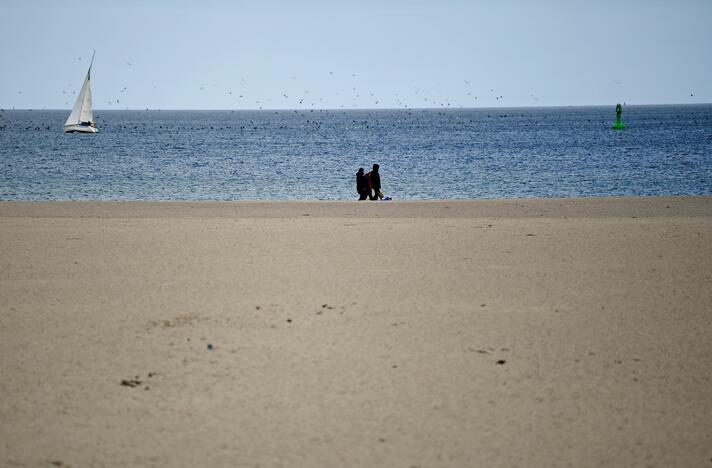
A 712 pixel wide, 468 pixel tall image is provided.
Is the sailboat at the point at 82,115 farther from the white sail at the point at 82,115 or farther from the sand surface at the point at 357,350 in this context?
the sand surface at the point at 357,350

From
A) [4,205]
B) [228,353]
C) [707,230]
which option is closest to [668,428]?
[228,353]

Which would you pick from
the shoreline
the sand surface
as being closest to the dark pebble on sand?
the sand surface

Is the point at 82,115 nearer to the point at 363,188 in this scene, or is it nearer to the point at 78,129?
the point at 78,129

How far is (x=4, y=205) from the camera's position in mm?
21250

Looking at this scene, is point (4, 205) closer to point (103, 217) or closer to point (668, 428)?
point (103, 217)

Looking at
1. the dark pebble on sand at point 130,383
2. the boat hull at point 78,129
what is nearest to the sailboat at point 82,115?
the boat hull at point 78,129

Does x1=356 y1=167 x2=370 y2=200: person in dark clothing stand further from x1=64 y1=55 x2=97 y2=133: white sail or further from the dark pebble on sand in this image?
x1=64 y1=55 x2=97 y2=133: white sail

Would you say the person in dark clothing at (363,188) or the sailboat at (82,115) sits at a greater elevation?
the sailboat at (82,115)

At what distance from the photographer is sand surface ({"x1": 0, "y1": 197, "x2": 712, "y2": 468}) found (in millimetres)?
5664

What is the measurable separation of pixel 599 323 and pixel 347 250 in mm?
5502

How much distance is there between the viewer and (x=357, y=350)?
7754 mm

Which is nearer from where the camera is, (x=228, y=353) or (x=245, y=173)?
(x=228, y=353)

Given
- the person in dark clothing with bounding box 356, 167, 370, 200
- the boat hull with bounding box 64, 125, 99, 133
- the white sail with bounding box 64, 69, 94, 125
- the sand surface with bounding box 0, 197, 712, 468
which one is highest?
the white sail with bounding box 64, 69, 94, 125

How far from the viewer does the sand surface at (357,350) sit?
5664 mm
